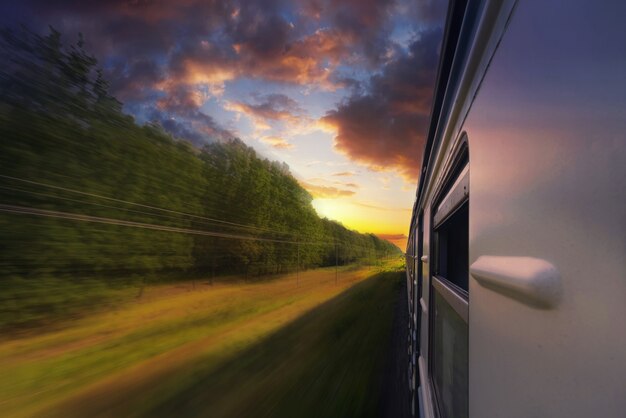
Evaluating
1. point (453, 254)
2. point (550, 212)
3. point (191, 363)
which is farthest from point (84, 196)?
point (550, 212)

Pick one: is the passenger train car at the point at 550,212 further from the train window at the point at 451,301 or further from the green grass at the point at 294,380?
the green grass at the point at 294,380

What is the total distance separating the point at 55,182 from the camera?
6.95m

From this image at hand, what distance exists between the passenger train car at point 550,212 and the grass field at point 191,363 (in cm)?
427

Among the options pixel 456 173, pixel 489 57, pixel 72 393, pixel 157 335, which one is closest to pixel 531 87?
pixel 489 57

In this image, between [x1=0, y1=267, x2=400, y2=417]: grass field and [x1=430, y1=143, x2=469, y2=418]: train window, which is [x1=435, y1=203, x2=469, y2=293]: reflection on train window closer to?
[x1=430, y1=143, x2=469, y2=418]: train window

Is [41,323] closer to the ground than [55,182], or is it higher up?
closer to the ground

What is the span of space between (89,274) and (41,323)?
3.93 ft

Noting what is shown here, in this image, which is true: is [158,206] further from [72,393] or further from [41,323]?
[72,393]

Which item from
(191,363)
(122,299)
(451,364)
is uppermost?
(451,364)

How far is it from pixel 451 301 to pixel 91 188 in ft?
27.2

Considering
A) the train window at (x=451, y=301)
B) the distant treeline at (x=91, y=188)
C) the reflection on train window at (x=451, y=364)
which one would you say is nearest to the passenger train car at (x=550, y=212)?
the train window at (x=451, y=301)

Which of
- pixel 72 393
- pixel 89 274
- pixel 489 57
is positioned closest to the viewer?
pixel 489 57

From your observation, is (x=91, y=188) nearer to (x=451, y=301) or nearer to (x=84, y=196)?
(x=84, y=196)

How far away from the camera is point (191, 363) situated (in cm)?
787
